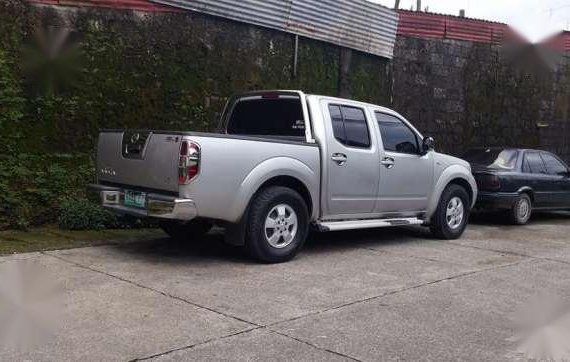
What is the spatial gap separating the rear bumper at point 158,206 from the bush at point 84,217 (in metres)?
1.49

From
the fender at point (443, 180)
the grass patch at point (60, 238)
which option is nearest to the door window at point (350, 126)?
the fender at point (443, 180)

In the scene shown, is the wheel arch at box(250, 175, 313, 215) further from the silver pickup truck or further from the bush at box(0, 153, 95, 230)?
the bush at box(0, 153, 95, 230)

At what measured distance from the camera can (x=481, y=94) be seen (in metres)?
14.4

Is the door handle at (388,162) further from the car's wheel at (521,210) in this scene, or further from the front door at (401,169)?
the car's wheel at (521,210)

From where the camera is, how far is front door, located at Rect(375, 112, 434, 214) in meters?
7.91

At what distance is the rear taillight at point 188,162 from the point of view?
19.5ft

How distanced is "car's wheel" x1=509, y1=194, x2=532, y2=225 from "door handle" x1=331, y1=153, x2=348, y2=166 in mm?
4580

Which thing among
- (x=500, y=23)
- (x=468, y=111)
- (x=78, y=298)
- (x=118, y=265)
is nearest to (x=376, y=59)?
(x=468, y=111)

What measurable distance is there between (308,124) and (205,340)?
3432mm

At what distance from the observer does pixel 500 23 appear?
14.6 m

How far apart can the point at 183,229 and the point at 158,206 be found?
1.71 metres

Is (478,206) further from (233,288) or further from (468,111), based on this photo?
(233,288)

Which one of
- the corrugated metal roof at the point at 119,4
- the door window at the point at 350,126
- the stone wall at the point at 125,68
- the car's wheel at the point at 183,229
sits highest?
the corrugated metal roof at the point at 119,4

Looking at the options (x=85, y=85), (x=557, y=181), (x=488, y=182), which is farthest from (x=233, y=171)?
(x=557, y=181)
